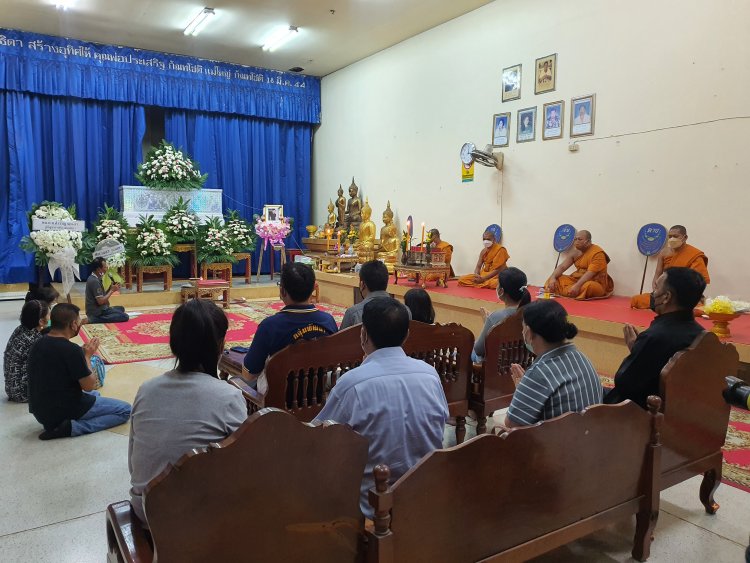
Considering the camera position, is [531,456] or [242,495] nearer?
[242,495]

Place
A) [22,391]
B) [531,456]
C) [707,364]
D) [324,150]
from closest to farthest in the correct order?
[531,456]
[707,364]
[22,391]
[324,150]

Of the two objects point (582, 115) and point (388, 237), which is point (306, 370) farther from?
point (388, 237)

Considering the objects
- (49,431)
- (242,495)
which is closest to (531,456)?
(242,495)

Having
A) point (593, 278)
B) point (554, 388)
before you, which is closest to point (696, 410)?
point (554, 388)

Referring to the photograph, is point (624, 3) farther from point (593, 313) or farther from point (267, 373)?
point (267, 373)

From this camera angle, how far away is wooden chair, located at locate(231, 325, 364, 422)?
2.25 metres

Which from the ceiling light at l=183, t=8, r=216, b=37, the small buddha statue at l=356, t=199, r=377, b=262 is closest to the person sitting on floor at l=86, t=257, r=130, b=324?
the small buddha statue at l=356, t=199, r=377, b=262

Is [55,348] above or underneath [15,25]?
underneath

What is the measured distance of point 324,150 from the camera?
1138 cm

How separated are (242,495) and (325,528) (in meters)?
0.24

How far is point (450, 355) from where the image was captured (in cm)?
279

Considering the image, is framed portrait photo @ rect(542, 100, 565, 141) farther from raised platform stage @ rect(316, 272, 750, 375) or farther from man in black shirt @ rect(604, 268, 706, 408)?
man in black shirt @ rect(604, 268, 706, 408)

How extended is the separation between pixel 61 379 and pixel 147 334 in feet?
9.55

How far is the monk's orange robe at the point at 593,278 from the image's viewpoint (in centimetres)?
588
